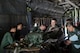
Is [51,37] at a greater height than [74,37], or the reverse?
[74,37]

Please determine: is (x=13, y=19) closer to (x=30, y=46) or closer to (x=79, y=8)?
(x=30, y=46)

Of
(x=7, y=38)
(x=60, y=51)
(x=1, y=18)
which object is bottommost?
(x=60, y=51)

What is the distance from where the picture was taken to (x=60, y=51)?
5820 millimetres

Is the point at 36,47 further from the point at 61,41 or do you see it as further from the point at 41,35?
the point at 61,41

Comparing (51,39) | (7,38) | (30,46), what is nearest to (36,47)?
(30,46)

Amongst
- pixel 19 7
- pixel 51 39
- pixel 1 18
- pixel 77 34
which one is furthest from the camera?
pixel 19 7

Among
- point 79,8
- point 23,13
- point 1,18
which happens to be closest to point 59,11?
point 79,8

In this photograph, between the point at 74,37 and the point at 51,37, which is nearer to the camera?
the point at 74,37

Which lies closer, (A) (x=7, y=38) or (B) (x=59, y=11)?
(A) (x=7, y=38)

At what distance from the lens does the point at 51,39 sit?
5711 millimetres

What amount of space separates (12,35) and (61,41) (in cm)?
134

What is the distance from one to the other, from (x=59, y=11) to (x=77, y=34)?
21.5 feet

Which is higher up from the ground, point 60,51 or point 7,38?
point 7,38

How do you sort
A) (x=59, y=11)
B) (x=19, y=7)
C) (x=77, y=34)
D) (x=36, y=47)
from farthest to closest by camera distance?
(x=59, y=11) < (x=19, y=7) < (x=36, y=47) < (x=77, y=34)
